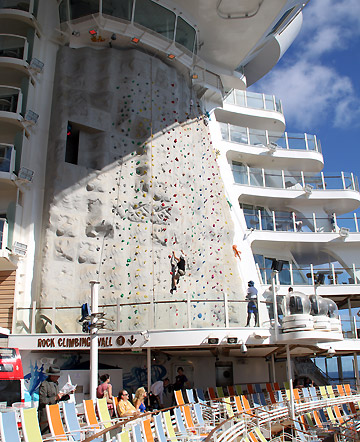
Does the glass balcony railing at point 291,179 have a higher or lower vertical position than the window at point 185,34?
lower

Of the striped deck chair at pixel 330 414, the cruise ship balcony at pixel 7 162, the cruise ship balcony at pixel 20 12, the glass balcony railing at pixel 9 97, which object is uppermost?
the cruise ship balcony at pixel 20 12

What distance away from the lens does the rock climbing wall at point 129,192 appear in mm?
19516

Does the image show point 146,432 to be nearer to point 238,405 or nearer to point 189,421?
point 189,421

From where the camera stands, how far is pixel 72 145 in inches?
858

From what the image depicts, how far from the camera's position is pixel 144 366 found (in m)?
18.4

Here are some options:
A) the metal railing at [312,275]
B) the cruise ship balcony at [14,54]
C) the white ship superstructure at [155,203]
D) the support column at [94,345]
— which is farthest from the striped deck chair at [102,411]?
the metal railing at [312,275]

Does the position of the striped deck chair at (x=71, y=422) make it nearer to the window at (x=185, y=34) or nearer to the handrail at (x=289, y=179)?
the window at (x=185, y=34)

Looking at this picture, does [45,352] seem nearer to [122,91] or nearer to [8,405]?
[8,405]

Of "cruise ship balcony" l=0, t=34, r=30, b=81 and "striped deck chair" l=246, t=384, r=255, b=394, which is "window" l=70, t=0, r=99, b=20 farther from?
"striped deck chair" l=246, t=384, r=255, b=394

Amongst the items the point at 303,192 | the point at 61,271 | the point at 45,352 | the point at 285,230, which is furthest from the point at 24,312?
the point at 303,192

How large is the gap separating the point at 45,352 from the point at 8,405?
5.46 m

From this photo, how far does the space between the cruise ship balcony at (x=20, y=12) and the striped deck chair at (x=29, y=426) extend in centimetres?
1750

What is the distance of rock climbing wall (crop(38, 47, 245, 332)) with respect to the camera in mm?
19516

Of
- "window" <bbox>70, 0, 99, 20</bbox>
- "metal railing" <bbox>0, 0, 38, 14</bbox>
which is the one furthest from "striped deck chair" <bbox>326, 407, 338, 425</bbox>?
"metal railing" <bbox>0, 0, 38, 14</bbox>
